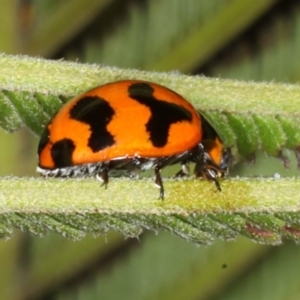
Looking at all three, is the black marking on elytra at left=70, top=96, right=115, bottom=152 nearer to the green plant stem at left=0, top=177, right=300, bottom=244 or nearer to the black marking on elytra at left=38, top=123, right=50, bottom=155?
Result: the black marking on elytra at left=38, top=123, right=50, bottom=155

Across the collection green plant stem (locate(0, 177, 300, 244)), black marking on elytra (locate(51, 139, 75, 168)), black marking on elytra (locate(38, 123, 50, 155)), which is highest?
black marking on elytra (locate(38, 123, 50, 155))

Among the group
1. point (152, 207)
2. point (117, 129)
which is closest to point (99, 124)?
point (117, 129)

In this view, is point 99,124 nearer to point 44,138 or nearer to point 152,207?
point 44,138

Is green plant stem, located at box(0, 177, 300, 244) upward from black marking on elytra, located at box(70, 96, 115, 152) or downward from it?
downward

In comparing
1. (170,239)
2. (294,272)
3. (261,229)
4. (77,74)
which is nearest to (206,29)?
(170,239)

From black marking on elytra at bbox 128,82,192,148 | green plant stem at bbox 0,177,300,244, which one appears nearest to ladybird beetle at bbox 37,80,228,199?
black marking on elytra at bbox 128,82,192,148

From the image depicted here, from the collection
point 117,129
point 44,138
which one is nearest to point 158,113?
point 117,129

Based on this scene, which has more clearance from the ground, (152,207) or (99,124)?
(99,124)

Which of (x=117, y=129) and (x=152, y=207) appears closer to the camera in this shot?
(x=152, y=207)

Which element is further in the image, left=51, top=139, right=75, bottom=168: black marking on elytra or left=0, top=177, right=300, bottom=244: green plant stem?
left=51, top=139, right=75, bottom=168: black marking on elytra

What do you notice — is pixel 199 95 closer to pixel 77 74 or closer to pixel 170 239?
A: pixel 77 74
